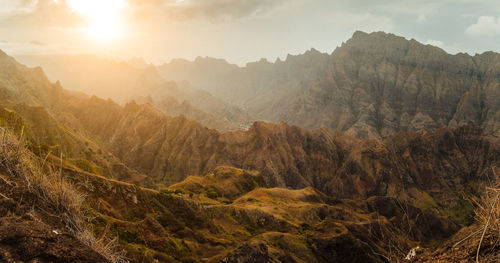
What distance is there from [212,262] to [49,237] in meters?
24.2

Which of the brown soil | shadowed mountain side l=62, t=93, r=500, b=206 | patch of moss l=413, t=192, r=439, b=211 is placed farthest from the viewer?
patch of moss l=413, t=192, r=439, b=211

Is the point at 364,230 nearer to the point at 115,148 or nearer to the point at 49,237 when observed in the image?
the point at 49,237

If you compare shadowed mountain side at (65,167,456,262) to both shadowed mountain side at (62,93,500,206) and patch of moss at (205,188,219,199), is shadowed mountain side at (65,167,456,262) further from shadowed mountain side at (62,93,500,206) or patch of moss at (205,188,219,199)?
shadowed mountain side at (62,93,500,206)

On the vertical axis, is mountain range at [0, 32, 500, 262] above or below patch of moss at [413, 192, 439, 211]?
above

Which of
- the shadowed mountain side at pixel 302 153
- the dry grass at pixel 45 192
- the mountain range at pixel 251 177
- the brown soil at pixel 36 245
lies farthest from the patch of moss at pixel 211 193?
the brown soil at pixel 36 245

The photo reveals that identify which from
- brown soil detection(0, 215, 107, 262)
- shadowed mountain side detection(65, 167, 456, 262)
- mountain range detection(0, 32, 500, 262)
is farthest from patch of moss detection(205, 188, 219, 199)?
brown soil detection(0, 215, 107, 262)

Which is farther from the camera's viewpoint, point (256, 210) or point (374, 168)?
point (374, 168)

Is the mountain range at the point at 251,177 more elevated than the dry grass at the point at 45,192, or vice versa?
the dry grass at the point at 45,192

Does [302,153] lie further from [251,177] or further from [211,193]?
[211,193]

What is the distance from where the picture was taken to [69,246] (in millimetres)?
4910

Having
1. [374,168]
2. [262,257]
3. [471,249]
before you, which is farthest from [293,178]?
[471,249]

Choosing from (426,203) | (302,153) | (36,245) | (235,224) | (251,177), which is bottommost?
(426,203)

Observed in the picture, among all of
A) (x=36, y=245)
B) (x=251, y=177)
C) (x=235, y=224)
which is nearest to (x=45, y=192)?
(x=36, y=245)

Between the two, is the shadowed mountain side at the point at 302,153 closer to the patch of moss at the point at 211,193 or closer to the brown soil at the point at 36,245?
the patch of moss at the point at 211,193
